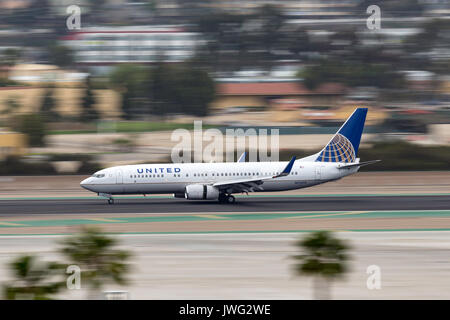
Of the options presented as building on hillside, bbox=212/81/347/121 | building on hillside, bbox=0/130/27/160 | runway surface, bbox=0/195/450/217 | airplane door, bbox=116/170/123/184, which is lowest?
runway surface, bbox=0/195/450/217

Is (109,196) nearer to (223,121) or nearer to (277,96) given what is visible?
(223,121)

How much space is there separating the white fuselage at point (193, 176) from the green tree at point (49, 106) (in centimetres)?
6045

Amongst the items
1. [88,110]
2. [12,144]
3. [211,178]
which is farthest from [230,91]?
[211,178]

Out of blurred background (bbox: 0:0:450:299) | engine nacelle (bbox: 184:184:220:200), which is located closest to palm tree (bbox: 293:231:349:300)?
blurred background (bbox: 0:0:450:299)

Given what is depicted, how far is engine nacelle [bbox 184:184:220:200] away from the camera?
43.6m

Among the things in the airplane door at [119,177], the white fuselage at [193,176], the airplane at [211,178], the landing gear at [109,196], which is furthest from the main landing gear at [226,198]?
the landing gear at [109,196]

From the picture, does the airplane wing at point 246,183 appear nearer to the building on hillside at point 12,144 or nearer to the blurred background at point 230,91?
the blurred background at point 230,91

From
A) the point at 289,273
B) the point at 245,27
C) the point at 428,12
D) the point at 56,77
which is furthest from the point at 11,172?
the point at 428,12

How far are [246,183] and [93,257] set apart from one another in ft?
93.9

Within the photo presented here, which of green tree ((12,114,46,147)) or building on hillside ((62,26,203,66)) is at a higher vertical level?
building on hillside ((62,26,203,66))

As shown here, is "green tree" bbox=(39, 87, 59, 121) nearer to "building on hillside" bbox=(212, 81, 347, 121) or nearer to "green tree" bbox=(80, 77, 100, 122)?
"green tree" bbox=(80, 77, 100, 122)

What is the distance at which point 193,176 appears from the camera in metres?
45.2

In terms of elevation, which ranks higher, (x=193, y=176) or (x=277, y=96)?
(x=277, y=96)

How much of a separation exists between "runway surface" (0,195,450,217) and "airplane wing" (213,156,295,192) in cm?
109
